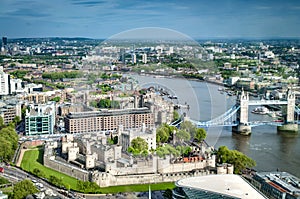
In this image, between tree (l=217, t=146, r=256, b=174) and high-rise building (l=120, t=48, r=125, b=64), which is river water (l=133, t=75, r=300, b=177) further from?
high-rise building (l=120, t=48, r=125, b=64)

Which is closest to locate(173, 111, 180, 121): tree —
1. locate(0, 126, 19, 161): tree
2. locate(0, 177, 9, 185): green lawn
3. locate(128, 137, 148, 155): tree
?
locate(128, 137, 148, 155): tree

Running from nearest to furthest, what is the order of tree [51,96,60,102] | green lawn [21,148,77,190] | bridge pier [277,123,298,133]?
1. green lawn [21,148,77,190]
2. bridge pier [277,123,298,133]
3. tree [51,96,60,102]

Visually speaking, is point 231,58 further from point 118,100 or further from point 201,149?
point 201,149

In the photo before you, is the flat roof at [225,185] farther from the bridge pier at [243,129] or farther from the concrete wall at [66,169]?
the bridge pier at [243,129]

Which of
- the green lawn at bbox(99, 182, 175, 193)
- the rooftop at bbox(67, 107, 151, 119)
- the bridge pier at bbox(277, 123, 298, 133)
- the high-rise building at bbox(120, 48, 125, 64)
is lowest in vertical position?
the green lawn at bbox(99, 182, 175, 193)

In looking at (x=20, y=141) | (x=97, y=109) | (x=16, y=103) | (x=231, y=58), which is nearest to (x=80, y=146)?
(x=20, y=141)

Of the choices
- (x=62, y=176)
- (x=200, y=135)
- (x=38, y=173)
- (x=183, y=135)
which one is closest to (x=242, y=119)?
(x=200, y=135)

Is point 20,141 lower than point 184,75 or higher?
lower

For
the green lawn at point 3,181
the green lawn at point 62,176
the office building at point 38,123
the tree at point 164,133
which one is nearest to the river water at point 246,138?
the tree at point 164,133
